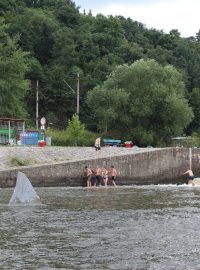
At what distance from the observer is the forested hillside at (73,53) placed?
98000 millimetres

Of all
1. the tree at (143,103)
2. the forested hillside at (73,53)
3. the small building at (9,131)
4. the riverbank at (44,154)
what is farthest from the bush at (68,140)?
the forested hillside at (73,53)

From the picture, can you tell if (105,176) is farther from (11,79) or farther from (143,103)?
(11,79)

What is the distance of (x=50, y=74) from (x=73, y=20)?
23104mm

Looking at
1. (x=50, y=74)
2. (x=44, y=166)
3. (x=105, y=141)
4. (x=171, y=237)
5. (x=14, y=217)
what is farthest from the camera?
(x=50, y=74)

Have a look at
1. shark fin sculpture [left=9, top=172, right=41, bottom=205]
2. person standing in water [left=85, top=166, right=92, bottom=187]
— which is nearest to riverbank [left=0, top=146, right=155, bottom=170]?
person standing in water [left=85, top=166, right=92, bottom=187]

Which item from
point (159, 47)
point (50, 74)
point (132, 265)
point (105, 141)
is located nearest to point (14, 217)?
point (132, 265)

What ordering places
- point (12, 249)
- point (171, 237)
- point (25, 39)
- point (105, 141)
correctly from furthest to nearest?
point (25, 39) < point (105, 141) < point (171, 237) < point (12, 249)

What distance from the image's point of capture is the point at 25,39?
106m

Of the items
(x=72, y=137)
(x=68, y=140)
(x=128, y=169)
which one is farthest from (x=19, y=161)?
(x=72, y=137)

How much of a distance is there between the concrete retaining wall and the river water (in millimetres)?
10978

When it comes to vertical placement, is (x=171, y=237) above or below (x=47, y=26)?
below

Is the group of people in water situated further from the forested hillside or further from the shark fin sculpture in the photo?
the forested hillside

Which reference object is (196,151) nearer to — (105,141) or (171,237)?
(105,141)

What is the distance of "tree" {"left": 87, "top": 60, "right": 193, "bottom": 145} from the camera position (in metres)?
63.0
